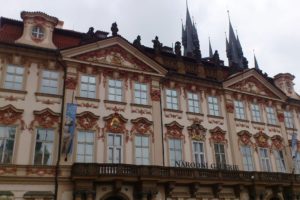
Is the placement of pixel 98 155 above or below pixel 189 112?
below

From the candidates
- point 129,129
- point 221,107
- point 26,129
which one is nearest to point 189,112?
point 221,107

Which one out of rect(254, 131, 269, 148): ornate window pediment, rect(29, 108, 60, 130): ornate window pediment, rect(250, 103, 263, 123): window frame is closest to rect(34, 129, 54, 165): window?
rect(29, 108, 60, 130): ornate window pediment

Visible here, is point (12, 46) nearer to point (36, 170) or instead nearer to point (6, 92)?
point (6, 92)

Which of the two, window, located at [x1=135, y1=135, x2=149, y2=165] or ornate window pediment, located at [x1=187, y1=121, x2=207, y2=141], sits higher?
ornate window pediment, located at [x1=187, y1=121, x2=207, y2=141]

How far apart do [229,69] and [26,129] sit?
18.8 metres

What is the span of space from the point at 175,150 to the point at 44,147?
9.36 metres

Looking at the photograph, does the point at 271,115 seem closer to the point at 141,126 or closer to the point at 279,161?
the point at 279,161

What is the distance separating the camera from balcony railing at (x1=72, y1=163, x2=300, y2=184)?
776 inches

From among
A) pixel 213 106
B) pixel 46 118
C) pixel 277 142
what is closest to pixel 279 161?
pixel 277 142

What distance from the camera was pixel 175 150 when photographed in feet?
80.6

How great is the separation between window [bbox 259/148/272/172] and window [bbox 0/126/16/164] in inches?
773

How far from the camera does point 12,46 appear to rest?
21.7 meters

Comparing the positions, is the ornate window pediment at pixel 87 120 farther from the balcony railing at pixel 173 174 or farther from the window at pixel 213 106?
the window at pixel 213 106

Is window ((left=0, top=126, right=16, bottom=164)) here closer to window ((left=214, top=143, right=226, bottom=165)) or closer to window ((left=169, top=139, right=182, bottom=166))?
window ((left=169, top=139, right=182, bottom=166))
